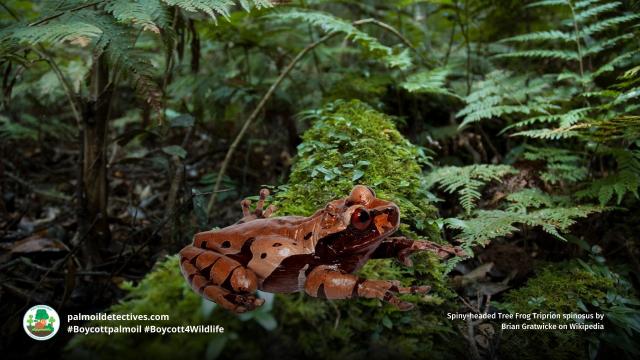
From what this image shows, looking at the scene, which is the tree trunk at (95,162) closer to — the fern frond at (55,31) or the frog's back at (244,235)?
the fern frond at (55,31)

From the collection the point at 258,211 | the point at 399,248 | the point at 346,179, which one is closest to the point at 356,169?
the point at 346,179

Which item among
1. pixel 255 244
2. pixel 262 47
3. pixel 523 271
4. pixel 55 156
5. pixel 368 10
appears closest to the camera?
pixel 255 244

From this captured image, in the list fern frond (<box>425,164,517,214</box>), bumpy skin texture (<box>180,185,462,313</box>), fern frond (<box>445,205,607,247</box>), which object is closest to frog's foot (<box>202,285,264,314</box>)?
bumpy skin texture (<box>180,185,462,313</box>)

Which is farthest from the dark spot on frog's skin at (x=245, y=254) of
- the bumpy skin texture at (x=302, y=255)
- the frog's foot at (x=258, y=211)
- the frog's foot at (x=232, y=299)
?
the frog's foot at (x=258, y=211)

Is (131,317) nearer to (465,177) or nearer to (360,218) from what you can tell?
(360,218)

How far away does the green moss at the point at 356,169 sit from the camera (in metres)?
2.40

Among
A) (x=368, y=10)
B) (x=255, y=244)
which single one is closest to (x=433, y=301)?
(x=255, y=244)

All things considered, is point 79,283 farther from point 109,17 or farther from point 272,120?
point 272,120

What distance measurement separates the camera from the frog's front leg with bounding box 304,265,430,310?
1.48m

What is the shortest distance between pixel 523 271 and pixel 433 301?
1.49 m

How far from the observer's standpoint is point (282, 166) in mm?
4945

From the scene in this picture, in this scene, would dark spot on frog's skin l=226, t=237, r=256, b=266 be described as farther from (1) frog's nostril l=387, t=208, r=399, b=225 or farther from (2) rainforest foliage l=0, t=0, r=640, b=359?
(1) frog's nostril l=387, t=208, r=399, b=225

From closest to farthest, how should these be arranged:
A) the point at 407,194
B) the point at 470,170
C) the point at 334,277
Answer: the point at 334,277 < the point at 407,194 < the point at 470,170

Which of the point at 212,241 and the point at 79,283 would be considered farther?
the point at 79,283
